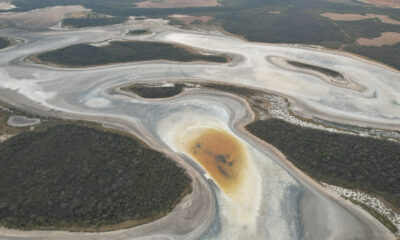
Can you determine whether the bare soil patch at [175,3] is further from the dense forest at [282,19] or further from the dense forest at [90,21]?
the dense forest at [90,21]

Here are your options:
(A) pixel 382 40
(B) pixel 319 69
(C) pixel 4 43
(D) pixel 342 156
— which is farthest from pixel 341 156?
(C) pixel 4 43

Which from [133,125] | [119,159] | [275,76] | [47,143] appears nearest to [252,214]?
[119,159]

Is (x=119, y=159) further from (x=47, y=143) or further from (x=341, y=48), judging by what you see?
(x=341, y=48)

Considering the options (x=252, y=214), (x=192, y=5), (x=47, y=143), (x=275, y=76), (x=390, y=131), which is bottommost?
(x=252, y=214)

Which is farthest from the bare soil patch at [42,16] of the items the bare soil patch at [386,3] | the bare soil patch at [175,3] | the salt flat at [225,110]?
the bare soil patch at [386,3]

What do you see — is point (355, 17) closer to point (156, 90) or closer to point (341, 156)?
point (341, 156)

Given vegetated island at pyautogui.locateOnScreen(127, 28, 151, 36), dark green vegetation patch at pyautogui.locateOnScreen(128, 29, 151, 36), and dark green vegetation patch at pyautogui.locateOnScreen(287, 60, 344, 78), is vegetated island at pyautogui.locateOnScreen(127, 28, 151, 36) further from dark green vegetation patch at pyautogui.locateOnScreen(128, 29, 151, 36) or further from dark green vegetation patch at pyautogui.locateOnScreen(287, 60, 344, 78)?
dark green vegetation patch at pyautogui.locateOnScreen(287, 60, 344, 78)
